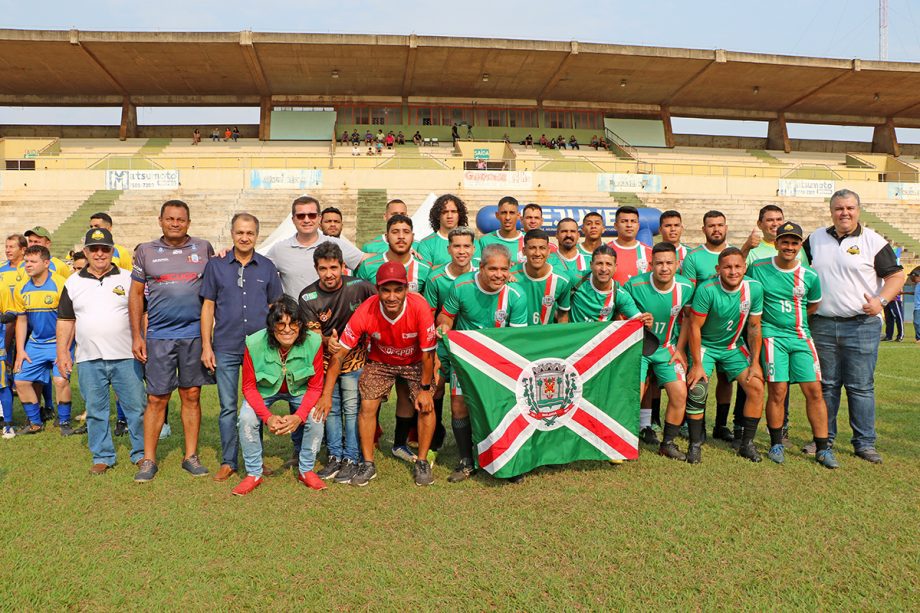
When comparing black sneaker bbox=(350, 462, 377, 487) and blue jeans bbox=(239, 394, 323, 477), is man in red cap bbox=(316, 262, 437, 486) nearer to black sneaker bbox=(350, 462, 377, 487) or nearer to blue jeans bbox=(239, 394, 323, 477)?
black sneaker bbox=(350, 462, 377, 487)

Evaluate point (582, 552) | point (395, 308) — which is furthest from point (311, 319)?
point (582, 552)

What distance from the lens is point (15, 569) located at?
10.6 ft

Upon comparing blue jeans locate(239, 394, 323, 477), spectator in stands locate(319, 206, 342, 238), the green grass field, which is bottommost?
the green grass field

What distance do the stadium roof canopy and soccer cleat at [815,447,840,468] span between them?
28267 millimetres

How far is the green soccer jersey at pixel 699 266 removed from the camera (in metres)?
5.59

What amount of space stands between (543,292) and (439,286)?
2.94ft

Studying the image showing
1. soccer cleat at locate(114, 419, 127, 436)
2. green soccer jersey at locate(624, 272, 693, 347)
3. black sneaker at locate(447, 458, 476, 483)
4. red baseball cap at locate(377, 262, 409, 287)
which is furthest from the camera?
soccer cleat at locate(114, 419, 127, 436)

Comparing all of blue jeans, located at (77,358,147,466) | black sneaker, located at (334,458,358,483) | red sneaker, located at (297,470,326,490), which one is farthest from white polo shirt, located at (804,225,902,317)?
blue jeans, located at (77,358,147,466)

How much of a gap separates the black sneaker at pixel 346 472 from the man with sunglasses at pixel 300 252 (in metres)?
1.49

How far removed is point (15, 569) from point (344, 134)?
3344 cm

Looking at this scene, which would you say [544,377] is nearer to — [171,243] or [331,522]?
[331,522]

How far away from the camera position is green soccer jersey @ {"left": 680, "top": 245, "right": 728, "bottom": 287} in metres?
5.59

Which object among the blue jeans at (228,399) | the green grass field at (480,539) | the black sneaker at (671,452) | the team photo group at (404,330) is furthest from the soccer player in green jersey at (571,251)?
the blue jeans at (228,399)

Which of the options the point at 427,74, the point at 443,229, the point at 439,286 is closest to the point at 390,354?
the point at 439,286
